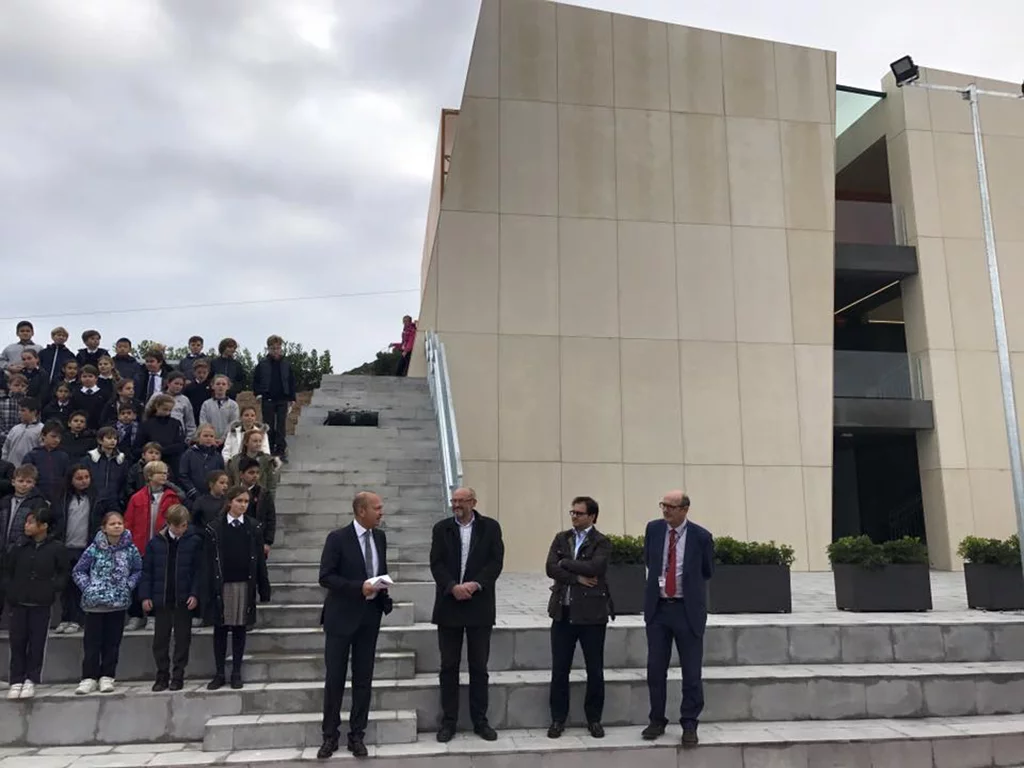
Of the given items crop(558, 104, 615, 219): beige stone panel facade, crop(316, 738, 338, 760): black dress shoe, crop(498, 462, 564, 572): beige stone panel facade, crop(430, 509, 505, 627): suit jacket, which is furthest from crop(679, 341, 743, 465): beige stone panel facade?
crop(316, 738, 338, 760): black dress shoe

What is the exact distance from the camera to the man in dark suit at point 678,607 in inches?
229

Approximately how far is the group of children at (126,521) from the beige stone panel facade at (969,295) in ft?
43.3

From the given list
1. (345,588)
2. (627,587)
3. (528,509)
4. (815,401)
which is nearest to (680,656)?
(627,587)

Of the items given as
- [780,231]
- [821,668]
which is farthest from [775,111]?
[821,668]

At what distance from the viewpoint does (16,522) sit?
654 cm

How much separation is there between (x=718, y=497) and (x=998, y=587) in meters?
5.66

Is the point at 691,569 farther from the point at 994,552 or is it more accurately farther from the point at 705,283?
the point at 705,283

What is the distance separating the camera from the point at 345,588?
5.45 metres

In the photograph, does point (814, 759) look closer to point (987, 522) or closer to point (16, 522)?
point (16, 522)

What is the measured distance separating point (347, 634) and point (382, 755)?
0.86 m

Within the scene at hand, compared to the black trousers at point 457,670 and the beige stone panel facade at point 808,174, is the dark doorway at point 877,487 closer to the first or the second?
Result: the beige stone panel facade at point 808,174

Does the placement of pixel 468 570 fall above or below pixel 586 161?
below

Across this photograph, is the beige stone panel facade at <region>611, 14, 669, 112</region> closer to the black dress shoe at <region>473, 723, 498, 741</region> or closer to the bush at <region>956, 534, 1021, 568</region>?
the bush at <region>956, 534, 1021, 568</region>

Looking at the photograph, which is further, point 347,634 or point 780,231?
point 780,231
